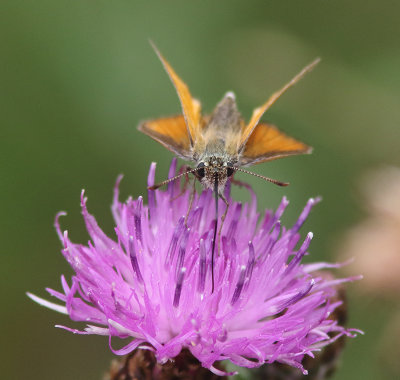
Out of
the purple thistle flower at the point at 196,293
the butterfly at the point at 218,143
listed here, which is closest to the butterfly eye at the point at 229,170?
the butterfly at the point at 218,143

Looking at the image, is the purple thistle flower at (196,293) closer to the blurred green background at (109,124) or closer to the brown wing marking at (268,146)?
the brown wing marking at (268,146)

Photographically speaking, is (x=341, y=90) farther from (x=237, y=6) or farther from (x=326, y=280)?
(x=326, y=280)

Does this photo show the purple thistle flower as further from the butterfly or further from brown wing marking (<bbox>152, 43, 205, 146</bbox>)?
brown wing marking (<bbox>152, 43, 205, 146</bbox>)

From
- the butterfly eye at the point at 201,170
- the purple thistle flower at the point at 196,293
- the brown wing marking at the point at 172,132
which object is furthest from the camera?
the brown wing marking at the point at 172,132

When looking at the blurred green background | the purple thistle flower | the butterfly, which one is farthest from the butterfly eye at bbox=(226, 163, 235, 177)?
the blurred green background

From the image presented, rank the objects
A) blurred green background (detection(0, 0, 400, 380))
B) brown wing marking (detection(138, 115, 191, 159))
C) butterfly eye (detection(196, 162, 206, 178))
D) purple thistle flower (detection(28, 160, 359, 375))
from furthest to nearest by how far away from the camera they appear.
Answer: blurred green background (detection(0, 0, 400, 380)), brown wing marking (detection(138, 115, 191, 159)), butterfly eye (detection(196, 162, 206, 178)), purple thistle flower (detection(28, 160, 359, 375))
